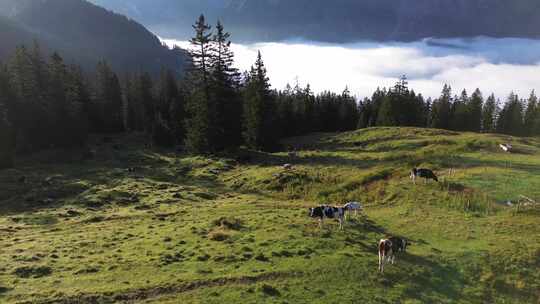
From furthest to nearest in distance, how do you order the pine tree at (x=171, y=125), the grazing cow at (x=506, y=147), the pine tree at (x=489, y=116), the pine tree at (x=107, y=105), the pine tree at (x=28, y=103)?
the pine tree at (x=489, y=116) < the pine tree at (x=107, y=105) < the pine tree at (x=171, y=125) < the pine tree at (x=28, y=103) < the grazing cow at (x=506, y=147)

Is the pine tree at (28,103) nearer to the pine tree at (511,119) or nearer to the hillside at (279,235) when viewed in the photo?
the hillside at (279,235)

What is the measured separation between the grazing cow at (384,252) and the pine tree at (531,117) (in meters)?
123

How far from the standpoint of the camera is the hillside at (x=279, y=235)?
18812 mm

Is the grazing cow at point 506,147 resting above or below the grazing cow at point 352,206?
above

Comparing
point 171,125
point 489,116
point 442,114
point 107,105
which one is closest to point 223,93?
point 171,125

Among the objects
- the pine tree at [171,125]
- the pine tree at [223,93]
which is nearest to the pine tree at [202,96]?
the pine tree at [223,93]

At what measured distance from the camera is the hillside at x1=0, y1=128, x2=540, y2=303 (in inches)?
741

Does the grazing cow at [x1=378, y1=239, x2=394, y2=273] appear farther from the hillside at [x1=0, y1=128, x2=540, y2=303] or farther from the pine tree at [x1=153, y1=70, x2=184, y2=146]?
the pine tree at [x1=153, y1=70, x2=184, y2=146]

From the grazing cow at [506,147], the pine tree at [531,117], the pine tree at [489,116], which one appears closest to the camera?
the grazing cow at [506,147]

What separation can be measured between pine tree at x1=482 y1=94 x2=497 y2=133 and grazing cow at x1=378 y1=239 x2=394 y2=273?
12775 cm

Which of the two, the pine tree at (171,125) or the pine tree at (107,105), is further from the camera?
the pine tree at (107,105)

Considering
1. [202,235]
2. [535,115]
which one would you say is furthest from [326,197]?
[535,115]

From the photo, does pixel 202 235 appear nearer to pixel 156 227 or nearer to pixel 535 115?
pixel 156 227

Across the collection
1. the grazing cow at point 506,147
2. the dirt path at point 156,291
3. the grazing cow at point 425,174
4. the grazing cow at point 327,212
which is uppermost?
the grazing cow at point 506,147
